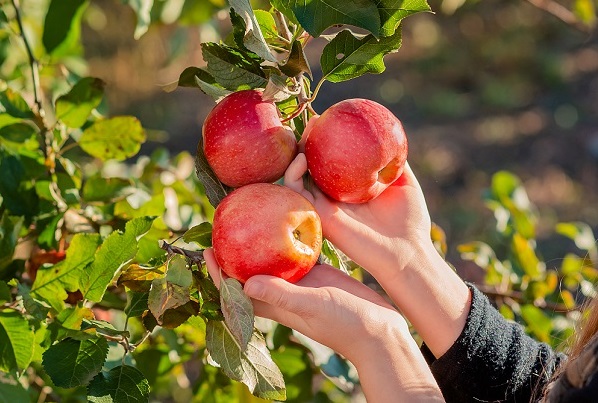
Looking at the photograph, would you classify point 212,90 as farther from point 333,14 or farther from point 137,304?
point 137,304

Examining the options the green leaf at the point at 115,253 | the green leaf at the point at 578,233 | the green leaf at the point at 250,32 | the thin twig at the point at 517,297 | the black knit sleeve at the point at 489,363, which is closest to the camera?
the green leaf at the point at 250,32

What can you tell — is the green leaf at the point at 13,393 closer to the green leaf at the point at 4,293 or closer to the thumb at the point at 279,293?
the green leaf at the point at 4,293

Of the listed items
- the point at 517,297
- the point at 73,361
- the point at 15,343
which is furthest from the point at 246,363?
the point at 517,297

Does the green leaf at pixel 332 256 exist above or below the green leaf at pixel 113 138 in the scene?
below

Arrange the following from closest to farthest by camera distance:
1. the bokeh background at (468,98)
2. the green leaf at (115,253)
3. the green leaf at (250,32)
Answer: the green leaf at (250,32)
the green leaf at (115,253)
the bokeh background at (468,98)

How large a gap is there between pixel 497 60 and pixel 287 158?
4.19 meters

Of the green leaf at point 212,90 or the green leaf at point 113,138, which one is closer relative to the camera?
the green leaf at point 212,90

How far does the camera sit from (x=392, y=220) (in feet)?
3.79

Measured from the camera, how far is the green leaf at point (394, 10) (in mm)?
964

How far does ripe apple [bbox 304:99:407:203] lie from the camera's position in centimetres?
101

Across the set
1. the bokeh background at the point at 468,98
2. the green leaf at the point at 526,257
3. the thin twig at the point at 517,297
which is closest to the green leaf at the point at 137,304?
the thin twig at the point at 517,297

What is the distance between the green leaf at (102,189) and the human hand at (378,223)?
14.6 inches

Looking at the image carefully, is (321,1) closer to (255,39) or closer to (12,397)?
(255,39)

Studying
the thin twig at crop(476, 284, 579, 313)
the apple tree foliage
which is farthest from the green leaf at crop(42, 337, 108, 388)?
the thin twig at crop(476, 284, 579, 313)
